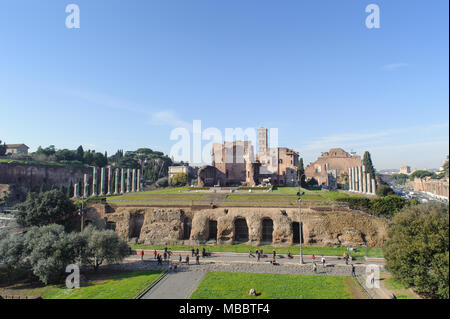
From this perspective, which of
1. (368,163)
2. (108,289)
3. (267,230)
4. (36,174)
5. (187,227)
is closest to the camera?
(108,289)

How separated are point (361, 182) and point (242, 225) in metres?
25.5

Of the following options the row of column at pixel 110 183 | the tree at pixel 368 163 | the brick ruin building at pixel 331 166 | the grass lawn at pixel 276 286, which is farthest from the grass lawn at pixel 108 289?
the brick ruin building at pixel 331 166

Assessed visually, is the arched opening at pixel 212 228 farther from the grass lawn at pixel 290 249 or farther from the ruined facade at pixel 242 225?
the grass lawn at pixel 290 249

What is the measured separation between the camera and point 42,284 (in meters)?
21.5

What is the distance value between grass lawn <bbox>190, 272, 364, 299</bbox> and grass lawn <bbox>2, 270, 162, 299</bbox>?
13.7 ft

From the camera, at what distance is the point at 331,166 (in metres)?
76.0

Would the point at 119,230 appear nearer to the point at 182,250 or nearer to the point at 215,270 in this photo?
the point at 182,250

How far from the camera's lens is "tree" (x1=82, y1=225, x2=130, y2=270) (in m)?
22.7

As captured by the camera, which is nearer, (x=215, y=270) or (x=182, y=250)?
(x=215, y=270)

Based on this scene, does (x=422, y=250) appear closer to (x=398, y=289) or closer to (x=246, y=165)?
(x=398, y=289)

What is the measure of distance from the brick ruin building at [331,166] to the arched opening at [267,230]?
1611 inches

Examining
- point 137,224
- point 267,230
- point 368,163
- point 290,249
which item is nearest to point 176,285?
point 290,249
